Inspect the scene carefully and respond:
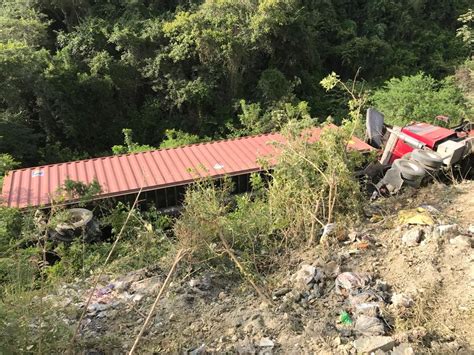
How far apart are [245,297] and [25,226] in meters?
2.87

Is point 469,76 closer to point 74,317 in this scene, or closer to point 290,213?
point 290,213

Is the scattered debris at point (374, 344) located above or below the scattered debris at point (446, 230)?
below

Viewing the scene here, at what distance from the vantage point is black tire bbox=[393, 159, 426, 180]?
6031 millimetres

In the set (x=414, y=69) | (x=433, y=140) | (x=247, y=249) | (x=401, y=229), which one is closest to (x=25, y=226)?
(x=247, y=249)

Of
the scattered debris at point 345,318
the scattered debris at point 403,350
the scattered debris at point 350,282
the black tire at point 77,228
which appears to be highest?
the scattered debris at point 403,350

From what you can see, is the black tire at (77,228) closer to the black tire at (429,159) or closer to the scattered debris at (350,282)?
the scattered debris at (350,282)

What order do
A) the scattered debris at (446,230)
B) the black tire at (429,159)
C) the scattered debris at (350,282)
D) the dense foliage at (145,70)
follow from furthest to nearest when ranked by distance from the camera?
the dense foliage at (145,70) < the black tire at (429,159) < the scattered debris at (446,230) < the scattered debris at (350,282)

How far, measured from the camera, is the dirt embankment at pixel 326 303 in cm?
333

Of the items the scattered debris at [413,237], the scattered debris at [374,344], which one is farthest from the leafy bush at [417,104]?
the scattered debris at [374,344]

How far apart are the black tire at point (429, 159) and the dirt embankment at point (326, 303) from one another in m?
1.57

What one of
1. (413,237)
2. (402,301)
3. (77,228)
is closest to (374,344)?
(402,301)

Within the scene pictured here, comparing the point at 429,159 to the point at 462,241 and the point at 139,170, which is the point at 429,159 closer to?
the point at 462,241

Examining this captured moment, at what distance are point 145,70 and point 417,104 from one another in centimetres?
779

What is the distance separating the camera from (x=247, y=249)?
464 cm
